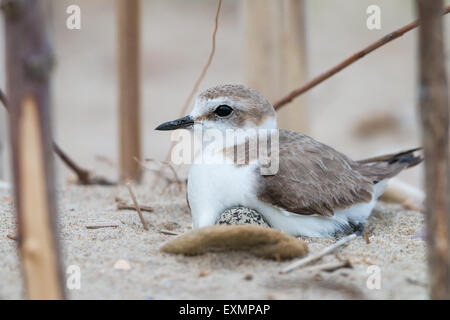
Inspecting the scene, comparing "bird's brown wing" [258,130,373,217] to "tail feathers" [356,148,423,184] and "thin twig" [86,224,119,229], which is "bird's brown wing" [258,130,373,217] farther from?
"thin twig" [86,224,119,229]

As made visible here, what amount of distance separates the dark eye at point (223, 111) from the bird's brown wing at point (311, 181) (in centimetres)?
28

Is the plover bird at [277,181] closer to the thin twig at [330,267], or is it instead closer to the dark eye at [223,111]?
the dark eye at [223,111]

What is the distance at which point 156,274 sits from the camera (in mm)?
1890

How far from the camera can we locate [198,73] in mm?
8492

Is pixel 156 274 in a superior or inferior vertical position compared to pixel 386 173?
inferior

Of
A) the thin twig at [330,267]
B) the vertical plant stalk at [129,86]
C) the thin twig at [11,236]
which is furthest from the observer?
the vertical plant stalk at [129,86]

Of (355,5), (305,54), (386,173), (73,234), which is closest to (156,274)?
(73,234)

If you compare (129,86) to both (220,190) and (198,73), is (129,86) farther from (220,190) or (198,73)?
(198,73)

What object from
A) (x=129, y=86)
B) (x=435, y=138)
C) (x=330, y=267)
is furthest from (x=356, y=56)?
(x=129, y=86)

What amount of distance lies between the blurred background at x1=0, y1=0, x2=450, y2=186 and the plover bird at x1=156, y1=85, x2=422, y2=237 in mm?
2146

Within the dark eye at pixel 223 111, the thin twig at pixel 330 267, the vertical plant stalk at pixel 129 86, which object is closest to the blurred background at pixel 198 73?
the vertical plant stalk at pixel 129 86

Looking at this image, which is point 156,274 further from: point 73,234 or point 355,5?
point 355,5

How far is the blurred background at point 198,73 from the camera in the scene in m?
6.44
